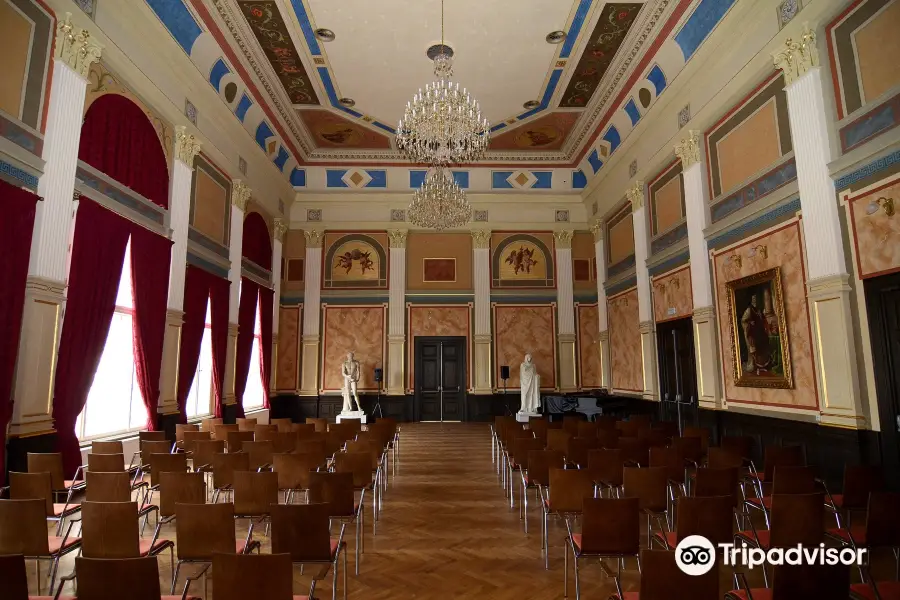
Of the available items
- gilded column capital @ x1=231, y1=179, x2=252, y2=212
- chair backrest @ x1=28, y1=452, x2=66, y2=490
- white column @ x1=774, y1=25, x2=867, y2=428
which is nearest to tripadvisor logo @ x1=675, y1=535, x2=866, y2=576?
white column @ x1=774, y1=25, x2=867, y2=428

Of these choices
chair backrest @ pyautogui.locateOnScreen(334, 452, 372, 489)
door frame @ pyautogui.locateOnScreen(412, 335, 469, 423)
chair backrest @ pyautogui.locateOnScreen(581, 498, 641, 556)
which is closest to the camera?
chair backrest @ pyautogui.locateOnScreen(581, 498, 641, 556)

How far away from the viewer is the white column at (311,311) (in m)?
14.3

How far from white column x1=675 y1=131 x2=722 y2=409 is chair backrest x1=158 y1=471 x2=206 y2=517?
7.34 meters

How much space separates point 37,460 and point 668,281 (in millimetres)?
9421

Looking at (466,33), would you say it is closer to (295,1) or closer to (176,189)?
(295,1)

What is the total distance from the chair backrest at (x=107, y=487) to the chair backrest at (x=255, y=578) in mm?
1982

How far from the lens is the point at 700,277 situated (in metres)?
8.72

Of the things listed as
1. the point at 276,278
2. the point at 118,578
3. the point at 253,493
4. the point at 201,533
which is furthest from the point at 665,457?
the point at 276,278

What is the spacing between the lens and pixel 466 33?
9.41m

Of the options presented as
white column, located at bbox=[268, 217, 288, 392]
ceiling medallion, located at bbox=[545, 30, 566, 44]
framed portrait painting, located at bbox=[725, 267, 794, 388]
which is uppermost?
ceiling medallion, located at bbox=[545, 30, 566, 44]

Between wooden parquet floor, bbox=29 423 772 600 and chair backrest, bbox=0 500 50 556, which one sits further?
wooden parquet floor, bbox=29 423 772 600

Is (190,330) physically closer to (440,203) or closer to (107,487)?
(440,203)

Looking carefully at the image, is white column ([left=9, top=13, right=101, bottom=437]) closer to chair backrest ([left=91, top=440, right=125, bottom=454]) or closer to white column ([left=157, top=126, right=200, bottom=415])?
chair backrest ([left=91, top=440, right=125, bottom=454])

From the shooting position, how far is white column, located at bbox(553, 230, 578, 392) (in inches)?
570
